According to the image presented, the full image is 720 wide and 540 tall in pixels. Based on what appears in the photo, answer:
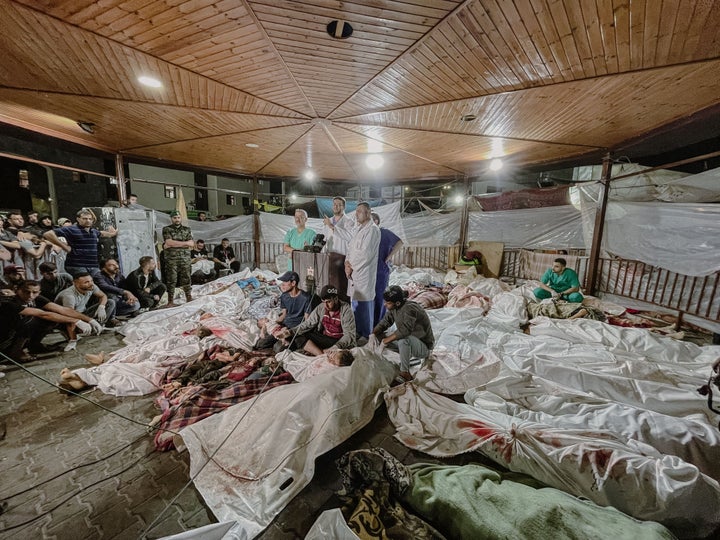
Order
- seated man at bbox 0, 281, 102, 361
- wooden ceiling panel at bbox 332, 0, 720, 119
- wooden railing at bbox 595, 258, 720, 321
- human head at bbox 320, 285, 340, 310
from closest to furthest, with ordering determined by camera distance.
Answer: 1. wooden ceiling panel at bbox 332, 0, 720, 119
2. seated man at bbox 0, 281, 102, 361
3. human head at bbox 320, 285, 340, 310
4. wooden railing at bbox 595, 258, 720, 321

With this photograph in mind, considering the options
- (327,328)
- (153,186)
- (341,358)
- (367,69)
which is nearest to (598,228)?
(367,69)

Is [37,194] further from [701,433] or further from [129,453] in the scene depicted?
[701,433]

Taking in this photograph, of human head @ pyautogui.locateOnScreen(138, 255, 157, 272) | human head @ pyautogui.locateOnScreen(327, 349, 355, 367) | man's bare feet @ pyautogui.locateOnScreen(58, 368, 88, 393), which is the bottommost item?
man's bare feet @ pyautogui.locateOnScreen(58, 368, 88, 393)

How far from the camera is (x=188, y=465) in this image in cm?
190

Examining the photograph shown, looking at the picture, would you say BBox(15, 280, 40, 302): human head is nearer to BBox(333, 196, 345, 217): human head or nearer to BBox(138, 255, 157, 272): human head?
BBox(138, 255, 157, 272): human head

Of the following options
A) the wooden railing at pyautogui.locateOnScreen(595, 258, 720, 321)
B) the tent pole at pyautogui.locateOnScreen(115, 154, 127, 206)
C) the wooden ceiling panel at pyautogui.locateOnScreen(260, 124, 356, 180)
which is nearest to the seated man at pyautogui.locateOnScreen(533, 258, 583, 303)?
the wooden railing at pyautogui.locateOnScreen(595, 258, 720, 321)

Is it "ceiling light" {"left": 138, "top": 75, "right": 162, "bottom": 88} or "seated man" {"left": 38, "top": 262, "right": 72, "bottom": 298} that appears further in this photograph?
"seated man" {"left": 38, "top": 262, "right": 72, "bottom": 298}

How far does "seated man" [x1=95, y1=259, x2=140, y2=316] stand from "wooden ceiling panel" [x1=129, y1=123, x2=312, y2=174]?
99.2 inches

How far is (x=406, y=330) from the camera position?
119 inches

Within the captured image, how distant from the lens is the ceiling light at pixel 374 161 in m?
5.73

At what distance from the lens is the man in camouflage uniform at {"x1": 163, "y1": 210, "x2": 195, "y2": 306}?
547cm

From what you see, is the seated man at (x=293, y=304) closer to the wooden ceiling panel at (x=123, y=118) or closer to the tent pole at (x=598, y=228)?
the wooden ceiling panel at (x=123, y=118)

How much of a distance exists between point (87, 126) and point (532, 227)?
872 cm

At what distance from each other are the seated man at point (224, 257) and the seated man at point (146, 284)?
183cm
